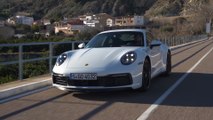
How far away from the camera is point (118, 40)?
995cm

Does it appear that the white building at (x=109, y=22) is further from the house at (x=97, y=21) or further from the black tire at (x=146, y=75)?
the black tire at (x=146, y=75)

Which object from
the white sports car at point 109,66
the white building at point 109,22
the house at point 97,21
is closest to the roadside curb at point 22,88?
the white sports car at point 109,66

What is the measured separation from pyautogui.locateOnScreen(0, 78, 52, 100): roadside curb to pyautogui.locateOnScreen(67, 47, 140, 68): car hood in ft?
3.88

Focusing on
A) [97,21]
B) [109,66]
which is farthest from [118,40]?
[97,21]

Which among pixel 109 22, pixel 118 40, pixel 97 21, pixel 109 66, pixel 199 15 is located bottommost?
pixel 109 66

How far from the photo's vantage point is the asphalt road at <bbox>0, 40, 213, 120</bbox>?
680cm

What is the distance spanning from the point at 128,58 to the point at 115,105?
134 centimetres

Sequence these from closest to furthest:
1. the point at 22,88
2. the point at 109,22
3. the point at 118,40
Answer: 1. the point at 22,88
2. the point at 118,40
3. the point at 109,22

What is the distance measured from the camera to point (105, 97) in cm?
849

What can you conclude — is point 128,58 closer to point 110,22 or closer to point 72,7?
point 110,22

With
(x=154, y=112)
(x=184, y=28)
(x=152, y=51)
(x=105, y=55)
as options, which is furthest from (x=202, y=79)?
(x=184, y=28)

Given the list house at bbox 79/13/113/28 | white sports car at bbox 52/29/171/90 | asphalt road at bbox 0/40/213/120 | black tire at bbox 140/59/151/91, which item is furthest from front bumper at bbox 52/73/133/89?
house at bbox 79/13/113/28

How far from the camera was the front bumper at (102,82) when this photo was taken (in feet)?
26.9

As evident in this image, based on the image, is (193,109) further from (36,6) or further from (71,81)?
(36,6)
